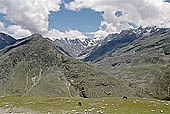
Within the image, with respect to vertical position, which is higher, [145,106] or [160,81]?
[160,81]

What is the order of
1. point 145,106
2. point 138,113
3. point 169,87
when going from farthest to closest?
1. point 169,87
2. point 145,106
3. point 138,113

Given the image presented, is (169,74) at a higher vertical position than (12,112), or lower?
higher

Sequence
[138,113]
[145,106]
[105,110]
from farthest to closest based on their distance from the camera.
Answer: [145,106] → [105,110] → [138,113]

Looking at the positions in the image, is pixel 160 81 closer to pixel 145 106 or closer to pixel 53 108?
pixel 145 106

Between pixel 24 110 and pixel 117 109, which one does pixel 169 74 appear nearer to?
pixel 117 109

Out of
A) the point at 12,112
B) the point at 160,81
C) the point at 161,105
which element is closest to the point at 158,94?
the point at 160,81

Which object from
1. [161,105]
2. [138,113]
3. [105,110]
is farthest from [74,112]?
[161,105]

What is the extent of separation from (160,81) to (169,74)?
3.75 m

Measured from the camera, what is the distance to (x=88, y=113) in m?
44.8

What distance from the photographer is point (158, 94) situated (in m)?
81.9

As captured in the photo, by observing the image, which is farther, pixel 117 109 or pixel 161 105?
pixel 161 105

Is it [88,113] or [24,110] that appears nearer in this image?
[88,113]

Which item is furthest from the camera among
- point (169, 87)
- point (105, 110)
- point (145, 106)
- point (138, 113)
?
point (169, 87)

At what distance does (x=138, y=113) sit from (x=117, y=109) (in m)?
5.11
